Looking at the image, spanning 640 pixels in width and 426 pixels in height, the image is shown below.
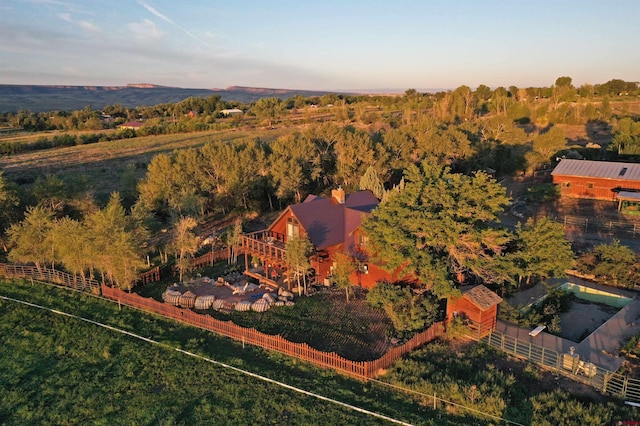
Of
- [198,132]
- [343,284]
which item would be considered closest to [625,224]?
[343,284]

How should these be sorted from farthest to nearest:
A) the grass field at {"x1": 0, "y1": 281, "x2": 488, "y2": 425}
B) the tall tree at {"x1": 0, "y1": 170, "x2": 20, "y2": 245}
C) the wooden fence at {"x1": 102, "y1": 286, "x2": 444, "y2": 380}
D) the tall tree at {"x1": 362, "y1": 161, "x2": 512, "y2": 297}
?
the tall tree at {"x1": 0, "y1": 170, "x2": 20, "y2": 245} → the tall tree at {"x1": 362, "y1": 161, "x2": 512, "y2": 297} → the wooden fence at {"x1": 102, "y1": 286, "x2": 444, "y2": 380} → the grass field at {"x1": 0, "y1": 281, "x2": 488, "y2": 425}

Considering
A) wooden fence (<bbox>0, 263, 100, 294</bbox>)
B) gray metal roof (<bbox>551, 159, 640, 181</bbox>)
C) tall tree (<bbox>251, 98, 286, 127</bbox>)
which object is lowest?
wooden fence (<bbox>0, 263, 100, 294</bbox>)

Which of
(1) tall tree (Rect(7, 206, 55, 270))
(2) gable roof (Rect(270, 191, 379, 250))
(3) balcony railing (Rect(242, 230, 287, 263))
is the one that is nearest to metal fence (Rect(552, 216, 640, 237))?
(2) gable roof (Rect(270, 191, 379, 250))

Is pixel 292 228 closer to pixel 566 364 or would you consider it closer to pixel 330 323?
pixel 330 323

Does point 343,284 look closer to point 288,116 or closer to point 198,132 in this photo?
point 198,132

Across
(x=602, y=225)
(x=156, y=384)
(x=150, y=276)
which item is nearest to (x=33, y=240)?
(x=150, y=276)

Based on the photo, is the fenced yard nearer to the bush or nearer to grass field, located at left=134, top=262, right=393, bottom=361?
the bush

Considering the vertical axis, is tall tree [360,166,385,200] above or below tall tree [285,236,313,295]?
above

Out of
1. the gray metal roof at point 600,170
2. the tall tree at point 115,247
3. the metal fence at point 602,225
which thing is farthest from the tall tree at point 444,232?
the gray metal roof at point 600,170
